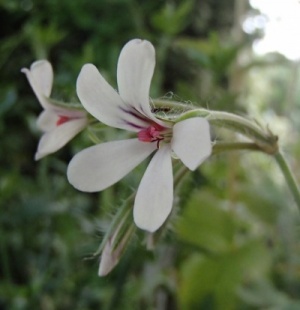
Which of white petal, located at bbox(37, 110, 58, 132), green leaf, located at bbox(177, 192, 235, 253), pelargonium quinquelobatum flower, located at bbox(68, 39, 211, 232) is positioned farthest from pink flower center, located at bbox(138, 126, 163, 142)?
green leaf, located at bbox(177, 192, 235, 253)

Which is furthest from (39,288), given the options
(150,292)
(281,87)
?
(281,87)

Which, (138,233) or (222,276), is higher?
(138,233)

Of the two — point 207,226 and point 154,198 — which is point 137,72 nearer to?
point 154,198

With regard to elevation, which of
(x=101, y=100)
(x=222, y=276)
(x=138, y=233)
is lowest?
(x=222, y=276)

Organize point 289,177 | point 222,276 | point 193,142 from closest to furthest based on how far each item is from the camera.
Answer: point 193,142 → point 289,177 → point 222,276

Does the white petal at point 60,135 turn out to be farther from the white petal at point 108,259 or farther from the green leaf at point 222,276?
the green leaf at point 222,276

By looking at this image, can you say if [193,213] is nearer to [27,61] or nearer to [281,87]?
[27,61]

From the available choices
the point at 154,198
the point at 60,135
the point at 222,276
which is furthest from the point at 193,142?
the point at 222,276
